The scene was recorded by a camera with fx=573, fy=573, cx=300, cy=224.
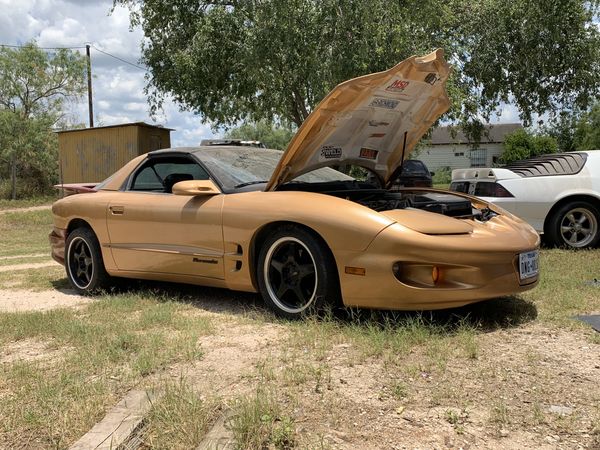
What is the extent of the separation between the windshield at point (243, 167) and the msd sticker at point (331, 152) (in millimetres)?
309

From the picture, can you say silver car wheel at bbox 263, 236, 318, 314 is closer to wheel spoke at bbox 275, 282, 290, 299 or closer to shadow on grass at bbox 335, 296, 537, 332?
wheel spoke at bbox 275, 282, 290, 299

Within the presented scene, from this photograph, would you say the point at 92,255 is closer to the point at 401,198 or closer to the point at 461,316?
the point at 401,198

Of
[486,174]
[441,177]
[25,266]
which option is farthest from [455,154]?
[25,266]

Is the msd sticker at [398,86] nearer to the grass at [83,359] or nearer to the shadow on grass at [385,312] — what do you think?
the shadow on grass at [385,312]

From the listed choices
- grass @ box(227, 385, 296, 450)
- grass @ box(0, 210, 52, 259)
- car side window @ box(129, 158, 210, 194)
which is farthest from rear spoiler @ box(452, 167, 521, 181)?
grass @ box(0, 210, 52, 259)

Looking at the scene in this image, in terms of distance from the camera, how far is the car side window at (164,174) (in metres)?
5.11

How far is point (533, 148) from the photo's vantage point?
44.5 meters

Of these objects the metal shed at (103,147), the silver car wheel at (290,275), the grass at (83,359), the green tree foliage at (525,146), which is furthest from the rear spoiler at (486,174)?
the green tree foliage at (525,146)

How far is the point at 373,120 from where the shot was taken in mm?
4816

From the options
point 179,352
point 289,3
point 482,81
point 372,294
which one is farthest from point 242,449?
point 482,81

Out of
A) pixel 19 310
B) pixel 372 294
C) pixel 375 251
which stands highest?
pixel 375 251

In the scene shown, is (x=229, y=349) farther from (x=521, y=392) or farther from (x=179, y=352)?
(x=521, y=392)

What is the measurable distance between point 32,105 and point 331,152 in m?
27.4

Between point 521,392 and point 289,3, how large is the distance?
440 inches
